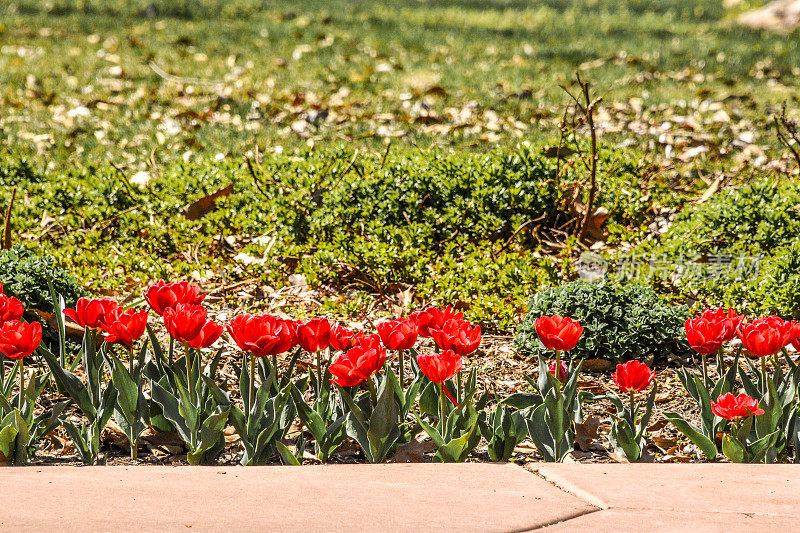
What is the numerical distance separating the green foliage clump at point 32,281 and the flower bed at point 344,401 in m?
0.81

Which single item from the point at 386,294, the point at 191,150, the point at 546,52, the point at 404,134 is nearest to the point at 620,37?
the point at 546,52

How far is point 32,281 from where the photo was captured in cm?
332

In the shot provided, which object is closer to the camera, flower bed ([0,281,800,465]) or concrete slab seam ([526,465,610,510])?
concrete slab seam ([526,465,610,510])

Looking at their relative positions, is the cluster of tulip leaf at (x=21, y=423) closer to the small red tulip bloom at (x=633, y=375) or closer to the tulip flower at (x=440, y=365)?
the tulip flower at (x=440, y=365)

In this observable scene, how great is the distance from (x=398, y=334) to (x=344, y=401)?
0.27 meters

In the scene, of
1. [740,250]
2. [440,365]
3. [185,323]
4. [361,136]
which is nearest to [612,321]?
[740,250]

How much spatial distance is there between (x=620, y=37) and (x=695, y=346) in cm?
938

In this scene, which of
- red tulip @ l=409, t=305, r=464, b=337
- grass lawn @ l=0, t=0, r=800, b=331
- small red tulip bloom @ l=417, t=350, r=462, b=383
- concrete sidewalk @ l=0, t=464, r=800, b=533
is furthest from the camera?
grass lawn @ l=0, t=0, r=800, b=331

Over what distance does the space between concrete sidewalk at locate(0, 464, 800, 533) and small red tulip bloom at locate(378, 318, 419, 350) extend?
0.32m

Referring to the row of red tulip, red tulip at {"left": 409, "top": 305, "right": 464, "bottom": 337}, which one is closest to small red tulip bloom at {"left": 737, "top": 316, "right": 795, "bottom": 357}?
the row of red tulip

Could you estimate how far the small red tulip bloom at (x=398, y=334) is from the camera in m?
2.31

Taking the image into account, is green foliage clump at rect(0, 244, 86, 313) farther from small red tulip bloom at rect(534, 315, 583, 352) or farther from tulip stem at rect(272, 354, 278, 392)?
small red tulip bloom at rect(534, 315, 583, 352)

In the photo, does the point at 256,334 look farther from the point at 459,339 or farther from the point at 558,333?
the point at 558,333

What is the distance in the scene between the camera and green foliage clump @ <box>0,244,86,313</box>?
3286 millimetres
